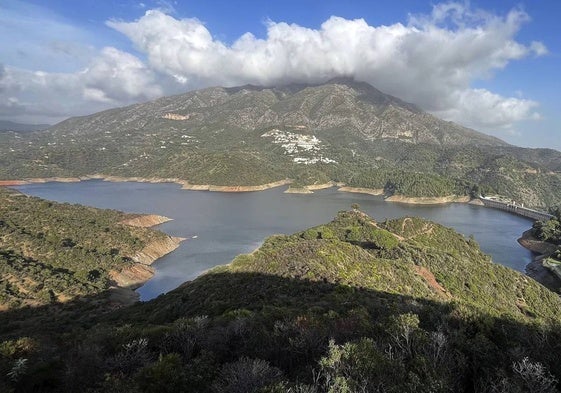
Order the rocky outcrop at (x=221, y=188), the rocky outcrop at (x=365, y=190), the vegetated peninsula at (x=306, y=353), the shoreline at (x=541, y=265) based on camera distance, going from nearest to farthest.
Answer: the vegetated peninsula at (x=306, y=353) → the shoreline at (x=541, y=265) → the rocky outcrop at (x=221, y=188) → the rocky outcrop at (x=365, y=190)

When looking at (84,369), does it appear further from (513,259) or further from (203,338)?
(513,259)

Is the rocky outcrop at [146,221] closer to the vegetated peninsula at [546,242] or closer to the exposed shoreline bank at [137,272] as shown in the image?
the exposed shoreline bank at [137,272]

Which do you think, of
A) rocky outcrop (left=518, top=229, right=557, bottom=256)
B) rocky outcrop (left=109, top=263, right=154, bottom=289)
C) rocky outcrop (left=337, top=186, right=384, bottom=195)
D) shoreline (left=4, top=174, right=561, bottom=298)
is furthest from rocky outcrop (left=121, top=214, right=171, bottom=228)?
rocky outcrop (left=337, top=186, right=384, bottom=195)

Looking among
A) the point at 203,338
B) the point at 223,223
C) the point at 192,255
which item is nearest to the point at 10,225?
the point at 192,255

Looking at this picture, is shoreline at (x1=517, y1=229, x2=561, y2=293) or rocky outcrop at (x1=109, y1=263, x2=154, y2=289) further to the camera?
shoreline at (x1=517, y1=229, x2=561, y2=293)

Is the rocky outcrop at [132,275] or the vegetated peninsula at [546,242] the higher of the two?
the vegetated peninsula at [546,242]

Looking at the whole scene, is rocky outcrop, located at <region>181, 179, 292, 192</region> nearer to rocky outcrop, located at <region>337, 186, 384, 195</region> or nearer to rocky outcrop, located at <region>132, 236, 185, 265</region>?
rocky outcrop, located at <region>337, 186, 384, 195</region>

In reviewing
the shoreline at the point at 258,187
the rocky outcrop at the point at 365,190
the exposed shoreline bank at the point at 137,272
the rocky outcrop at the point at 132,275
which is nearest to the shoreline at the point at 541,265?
the shoreline at the point at 258,187
